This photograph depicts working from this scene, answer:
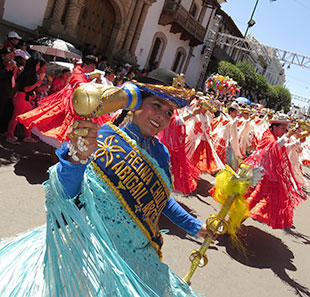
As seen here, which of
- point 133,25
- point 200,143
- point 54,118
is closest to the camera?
point 54,118

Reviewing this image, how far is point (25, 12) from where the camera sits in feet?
38.1

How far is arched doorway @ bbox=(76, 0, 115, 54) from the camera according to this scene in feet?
47.7

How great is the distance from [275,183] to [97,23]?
1321 cm

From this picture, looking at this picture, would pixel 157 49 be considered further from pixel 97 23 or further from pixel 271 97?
pixel 271 97

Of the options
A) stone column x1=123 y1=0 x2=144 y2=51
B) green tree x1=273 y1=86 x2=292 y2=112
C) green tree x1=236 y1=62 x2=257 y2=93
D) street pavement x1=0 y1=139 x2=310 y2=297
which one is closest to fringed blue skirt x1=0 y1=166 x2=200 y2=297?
street pavement x1=0 y1=139 x2=310 y2=297

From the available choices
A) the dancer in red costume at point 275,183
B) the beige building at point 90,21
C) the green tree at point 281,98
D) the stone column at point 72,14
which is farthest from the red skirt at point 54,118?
the green tree at point 281,98

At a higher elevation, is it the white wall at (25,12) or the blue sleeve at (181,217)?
the white wall at (25,12)

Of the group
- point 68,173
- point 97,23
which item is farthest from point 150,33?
point 68,173

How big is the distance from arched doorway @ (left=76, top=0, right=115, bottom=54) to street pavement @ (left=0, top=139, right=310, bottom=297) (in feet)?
33.3

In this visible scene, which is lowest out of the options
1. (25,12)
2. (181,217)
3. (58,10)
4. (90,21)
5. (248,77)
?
(181,217)

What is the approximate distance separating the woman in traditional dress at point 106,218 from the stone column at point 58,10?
12168 millimetres

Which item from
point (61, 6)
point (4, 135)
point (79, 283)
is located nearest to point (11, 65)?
point (4, 135)

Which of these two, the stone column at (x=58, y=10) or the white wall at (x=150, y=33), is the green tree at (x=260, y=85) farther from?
the stone column at (x=58, y=10)

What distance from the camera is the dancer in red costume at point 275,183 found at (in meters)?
4.71
